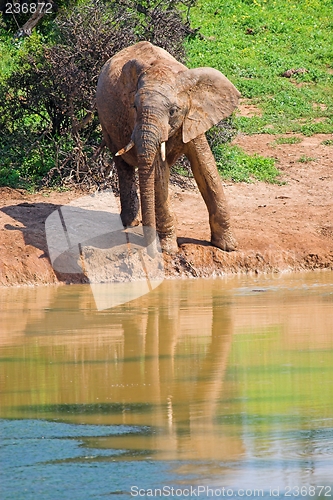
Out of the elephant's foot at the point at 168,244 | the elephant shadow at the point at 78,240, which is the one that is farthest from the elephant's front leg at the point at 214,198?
the elephant shadow at the point at 78,240

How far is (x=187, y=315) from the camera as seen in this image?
870 cm

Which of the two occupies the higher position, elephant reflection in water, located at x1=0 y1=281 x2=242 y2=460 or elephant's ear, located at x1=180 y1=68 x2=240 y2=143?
elephant's ear, located at x1=180 y1=68 x2=240 y2=143

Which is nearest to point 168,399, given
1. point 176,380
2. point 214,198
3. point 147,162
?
point 176,380

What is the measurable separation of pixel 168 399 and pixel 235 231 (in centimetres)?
675

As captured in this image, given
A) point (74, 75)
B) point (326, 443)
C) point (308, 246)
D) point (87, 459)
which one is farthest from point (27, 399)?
point (74, 75)

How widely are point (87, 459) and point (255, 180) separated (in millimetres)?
11367

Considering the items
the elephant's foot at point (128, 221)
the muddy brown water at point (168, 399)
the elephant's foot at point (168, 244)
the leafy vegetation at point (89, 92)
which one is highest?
the leafy vegetation at point (89, 92)

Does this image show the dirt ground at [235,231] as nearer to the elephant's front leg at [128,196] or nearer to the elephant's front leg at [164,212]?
the elephant's front leg at [164,212]

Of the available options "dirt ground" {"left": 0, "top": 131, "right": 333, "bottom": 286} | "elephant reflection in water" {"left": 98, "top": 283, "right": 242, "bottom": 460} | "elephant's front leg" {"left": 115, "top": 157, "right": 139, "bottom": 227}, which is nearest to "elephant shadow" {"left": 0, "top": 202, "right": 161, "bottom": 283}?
"dirt ground" {"left": 0, "top": 131, "right": 333, "bottom": 286}

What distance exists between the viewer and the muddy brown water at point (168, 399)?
4277 mm

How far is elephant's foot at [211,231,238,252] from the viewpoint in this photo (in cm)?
1167

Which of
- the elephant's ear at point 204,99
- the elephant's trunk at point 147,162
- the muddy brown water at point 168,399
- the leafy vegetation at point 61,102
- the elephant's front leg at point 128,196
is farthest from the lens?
the leafy vegetation at point 61,102

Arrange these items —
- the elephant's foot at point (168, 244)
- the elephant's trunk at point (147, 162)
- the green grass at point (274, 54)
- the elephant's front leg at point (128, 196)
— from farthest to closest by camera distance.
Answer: the green grass at point (274, 54)
the elephant's front leg at point (128, 196)
the elephant's foot at point (168, 244)
the elephant's trunk at point (147, 162)

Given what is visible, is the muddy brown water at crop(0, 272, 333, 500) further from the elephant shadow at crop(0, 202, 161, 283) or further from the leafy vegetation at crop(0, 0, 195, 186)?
the leafy vegetation at crop(0, 0, 195, 186)
